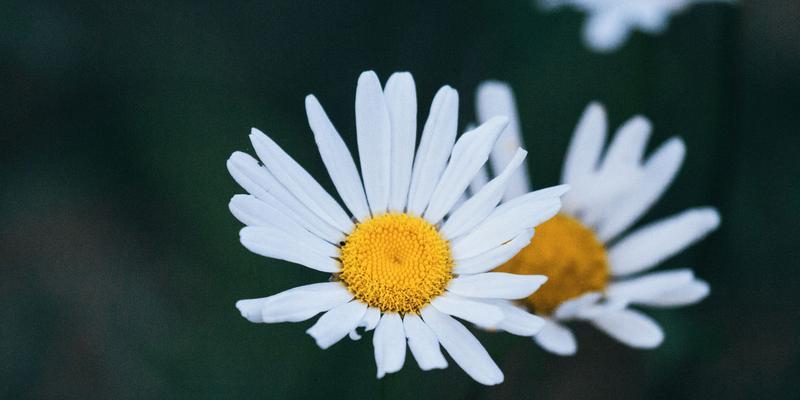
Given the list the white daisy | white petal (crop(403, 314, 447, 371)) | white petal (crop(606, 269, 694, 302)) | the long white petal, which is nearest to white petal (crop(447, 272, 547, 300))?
the white daisy

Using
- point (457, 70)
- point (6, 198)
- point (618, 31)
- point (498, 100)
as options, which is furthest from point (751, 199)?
point (6, 198)

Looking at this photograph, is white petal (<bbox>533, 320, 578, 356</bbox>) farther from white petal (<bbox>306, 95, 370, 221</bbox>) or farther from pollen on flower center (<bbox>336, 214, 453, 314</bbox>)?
white petal (<bbox>306, 95, 370, 221</bbox>)

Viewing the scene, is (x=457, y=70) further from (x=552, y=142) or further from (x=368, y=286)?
(x=368, y=286)

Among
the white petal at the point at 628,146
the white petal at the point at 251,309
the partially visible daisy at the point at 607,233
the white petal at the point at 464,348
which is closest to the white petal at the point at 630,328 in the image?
the partially visible daisy at the point at 607,233

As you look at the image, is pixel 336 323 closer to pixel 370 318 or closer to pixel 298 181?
pixel 370 318

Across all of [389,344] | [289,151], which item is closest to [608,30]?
[289,151]

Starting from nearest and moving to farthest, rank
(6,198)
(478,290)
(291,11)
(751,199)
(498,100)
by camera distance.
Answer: (478,290), (498,100), (6,198), (751,199), (291,11)

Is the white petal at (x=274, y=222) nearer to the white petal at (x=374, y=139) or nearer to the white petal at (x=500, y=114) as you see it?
the white petal at (x=374, y=139)
